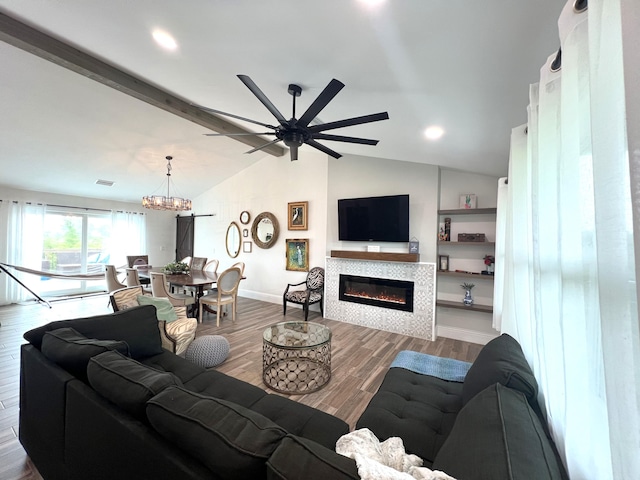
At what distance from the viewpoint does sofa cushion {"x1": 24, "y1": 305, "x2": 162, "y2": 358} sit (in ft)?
6.34

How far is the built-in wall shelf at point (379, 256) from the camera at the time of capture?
4062mm

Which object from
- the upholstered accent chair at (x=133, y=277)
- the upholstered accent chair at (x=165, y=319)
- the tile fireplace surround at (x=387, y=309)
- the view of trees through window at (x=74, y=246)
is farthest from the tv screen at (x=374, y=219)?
the view of trees through window at (x=74, y=246)

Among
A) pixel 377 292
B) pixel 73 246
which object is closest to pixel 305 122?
pixel 377 292

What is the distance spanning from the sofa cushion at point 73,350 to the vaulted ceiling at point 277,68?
2153mm

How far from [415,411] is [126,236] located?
7918 millimetres

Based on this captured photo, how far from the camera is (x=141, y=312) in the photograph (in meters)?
2.25

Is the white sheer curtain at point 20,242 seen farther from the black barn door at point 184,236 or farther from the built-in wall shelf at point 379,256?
the built-in wall shelf at point 379,256

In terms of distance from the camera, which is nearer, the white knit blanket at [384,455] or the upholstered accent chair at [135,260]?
the white knit blanket at [384,455]

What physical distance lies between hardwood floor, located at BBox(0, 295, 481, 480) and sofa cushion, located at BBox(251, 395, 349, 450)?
761 millimetres

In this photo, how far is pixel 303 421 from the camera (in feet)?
4.82

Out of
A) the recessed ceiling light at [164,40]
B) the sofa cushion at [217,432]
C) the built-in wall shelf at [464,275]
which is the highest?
the recessed ceiling light at [164,40]

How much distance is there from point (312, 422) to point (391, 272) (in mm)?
3182

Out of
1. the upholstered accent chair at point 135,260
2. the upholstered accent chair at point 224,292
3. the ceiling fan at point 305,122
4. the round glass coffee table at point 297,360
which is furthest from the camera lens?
the upholstered accent chair at point 135,260

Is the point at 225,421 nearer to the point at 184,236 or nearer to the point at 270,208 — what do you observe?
the point at 270,208
